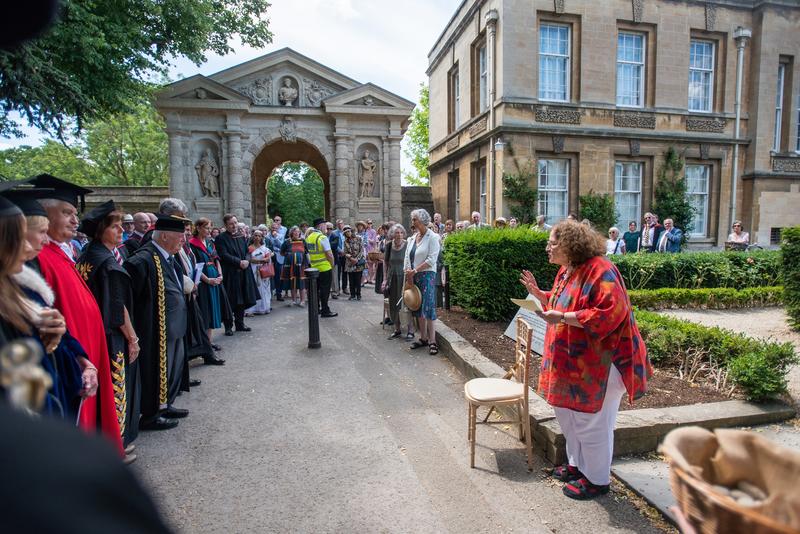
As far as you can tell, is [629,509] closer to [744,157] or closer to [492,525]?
[492,525]

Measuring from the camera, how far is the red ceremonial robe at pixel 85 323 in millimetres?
3035

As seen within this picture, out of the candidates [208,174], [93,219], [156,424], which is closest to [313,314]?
[156,424]

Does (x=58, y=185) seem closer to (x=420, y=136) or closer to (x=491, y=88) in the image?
(x=491, y=88)

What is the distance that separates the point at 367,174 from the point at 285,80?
503 centimetres

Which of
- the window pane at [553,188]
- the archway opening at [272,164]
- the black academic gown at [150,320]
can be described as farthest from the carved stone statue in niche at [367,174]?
the black academic gown at [150,320]

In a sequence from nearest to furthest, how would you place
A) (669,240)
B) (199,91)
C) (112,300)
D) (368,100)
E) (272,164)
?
(112,300) < (669,240) < (199,91) < (368,100) < (272,164)

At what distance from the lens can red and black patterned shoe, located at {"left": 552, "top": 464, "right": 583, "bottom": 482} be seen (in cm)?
365

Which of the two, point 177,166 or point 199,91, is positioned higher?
point 199,91

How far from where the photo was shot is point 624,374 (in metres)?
3.37

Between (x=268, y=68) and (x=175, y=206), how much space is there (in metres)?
15.3

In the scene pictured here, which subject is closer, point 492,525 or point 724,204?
Answer: point 492,525

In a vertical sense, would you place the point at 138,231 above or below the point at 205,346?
above

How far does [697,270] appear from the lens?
1080 centimetres

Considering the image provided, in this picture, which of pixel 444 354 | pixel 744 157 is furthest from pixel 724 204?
pixel 444 354
